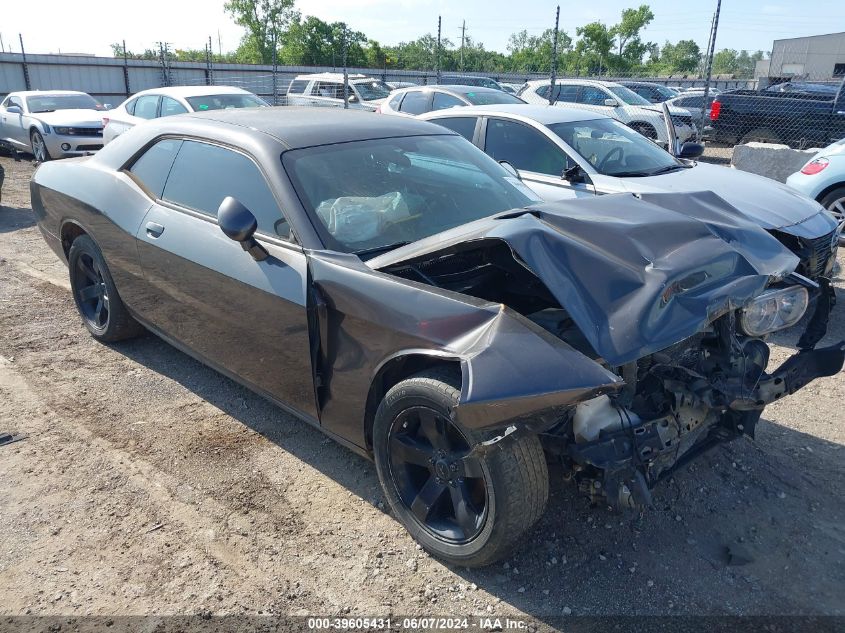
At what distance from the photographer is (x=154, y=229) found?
384cm

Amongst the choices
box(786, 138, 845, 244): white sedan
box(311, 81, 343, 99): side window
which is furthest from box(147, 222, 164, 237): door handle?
box(311, 81, 343, 99): side window

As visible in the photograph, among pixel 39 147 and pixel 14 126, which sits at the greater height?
pixel 14 126

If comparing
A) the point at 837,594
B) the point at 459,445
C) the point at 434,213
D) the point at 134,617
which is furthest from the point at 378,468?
the point at 837,594

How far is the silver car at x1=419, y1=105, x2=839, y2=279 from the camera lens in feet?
17.7

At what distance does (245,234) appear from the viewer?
298 centimetres

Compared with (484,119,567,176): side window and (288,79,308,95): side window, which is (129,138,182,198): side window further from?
(288,79,308,95): side window

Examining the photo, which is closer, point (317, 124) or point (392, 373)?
point (392, 373)

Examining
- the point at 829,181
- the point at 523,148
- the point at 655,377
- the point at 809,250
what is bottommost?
the point at 809,250

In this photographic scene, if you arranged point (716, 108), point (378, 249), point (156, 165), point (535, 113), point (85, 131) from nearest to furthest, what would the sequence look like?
point (378, 249) < point (156, 165) < point (535, 113) < point (85, 131) < point (716, 108)

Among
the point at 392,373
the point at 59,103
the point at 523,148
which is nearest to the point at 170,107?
the point at 59,103

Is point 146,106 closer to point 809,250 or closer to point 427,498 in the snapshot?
point 809,250

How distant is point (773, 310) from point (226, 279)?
263cm

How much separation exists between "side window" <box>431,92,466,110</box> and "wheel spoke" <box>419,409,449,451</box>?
29.6ft

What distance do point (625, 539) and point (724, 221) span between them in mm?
1704
